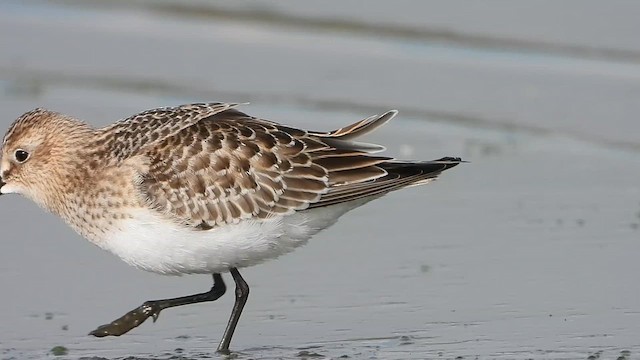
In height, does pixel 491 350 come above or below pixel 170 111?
below

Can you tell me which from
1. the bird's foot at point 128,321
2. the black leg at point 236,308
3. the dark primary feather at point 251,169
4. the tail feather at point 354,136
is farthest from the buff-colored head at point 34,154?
the tail feather at point 354,136

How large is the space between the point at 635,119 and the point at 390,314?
3.68 meters

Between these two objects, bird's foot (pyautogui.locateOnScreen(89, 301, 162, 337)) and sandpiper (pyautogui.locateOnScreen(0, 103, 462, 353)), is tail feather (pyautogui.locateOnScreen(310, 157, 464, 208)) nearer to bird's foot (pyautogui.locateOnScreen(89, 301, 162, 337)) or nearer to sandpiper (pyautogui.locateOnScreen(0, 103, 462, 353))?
sandpiper (pyautogui.locateOnScreen(0, 103, 462, 353))

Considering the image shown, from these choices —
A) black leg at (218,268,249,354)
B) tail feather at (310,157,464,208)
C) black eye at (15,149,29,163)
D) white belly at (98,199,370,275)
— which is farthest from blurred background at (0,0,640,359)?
black eye at (15,149,29,163)

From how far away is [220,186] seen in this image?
24.2 ft

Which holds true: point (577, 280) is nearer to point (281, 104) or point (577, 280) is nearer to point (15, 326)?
point (15, 326)

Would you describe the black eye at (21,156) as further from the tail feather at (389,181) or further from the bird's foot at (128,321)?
the tail feather at (389,181)

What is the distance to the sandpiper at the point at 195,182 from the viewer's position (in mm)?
7215

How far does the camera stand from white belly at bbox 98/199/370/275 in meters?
7.15

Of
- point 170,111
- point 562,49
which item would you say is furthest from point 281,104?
point 170,111

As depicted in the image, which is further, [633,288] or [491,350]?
[633,288]

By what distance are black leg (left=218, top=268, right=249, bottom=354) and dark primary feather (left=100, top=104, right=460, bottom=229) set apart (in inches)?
13.9

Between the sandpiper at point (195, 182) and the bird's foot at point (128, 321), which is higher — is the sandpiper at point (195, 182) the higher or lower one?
the higher one

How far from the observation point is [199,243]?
7.25 metres
